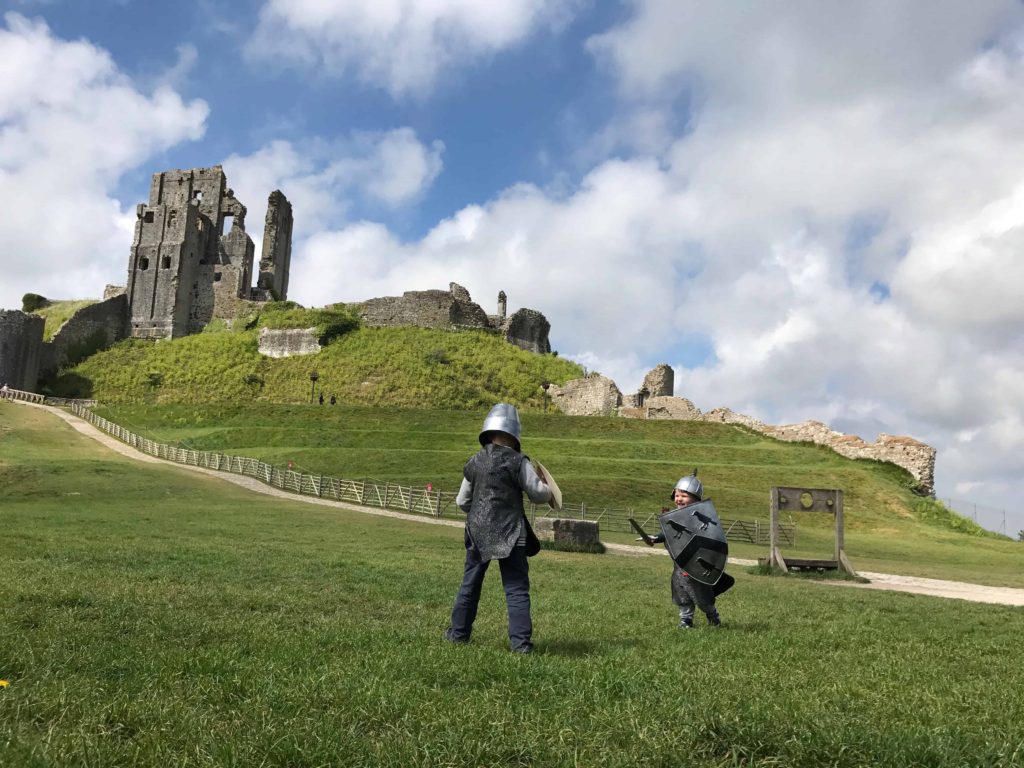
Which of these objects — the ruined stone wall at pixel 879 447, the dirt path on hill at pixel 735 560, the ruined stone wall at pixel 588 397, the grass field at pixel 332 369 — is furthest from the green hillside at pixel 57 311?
the ruined stone wall at pixel 879 447

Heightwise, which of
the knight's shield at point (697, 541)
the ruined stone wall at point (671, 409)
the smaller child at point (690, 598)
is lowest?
the smaller child at point (690, 598)

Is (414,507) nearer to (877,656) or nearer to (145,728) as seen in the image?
(877,656)

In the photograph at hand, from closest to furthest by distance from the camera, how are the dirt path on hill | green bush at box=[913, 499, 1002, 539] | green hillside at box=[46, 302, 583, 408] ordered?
the dirt path on hill < green bush at box=[913, 499, 1002, 539] < green hillside at box=[46, 302, 583, 408]

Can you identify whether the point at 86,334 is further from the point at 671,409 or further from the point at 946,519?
the point at 946,519

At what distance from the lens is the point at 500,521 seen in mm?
5984

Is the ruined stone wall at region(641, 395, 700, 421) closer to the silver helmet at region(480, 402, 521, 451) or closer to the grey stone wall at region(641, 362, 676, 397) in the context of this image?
the grey stone wall at region(641, 362, 676, 397)

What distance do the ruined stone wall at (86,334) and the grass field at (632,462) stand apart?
50.4 feet

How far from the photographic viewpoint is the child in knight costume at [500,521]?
585cm

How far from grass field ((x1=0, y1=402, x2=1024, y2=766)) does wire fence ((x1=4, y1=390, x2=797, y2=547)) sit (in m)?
15.6

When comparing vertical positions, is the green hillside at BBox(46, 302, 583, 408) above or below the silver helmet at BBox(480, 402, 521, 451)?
above

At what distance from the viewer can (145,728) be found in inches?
126

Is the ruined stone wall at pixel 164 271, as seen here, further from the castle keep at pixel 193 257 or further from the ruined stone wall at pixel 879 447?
the ruined stone wall at pixel 879 447

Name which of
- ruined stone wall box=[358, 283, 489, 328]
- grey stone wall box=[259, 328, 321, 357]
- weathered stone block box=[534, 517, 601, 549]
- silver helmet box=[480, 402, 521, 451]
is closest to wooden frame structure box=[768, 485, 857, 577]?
weathered stone block box=[534, 517, 601, 549]

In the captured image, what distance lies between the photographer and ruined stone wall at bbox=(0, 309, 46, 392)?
55.2 metres
